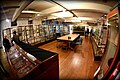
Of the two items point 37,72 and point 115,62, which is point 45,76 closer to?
point 37,72

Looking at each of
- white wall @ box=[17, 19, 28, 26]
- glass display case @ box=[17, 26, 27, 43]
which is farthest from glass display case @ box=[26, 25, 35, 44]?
white wall @ box=[17, 19, 28, 26]

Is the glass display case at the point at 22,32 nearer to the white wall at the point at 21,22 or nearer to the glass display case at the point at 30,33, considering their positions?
the glass display case at the point at 30,33

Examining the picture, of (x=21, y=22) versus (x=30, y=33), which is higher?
(x=21, y=22)

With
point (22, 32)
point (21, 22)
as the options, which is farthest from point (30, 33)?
point (21, 22)

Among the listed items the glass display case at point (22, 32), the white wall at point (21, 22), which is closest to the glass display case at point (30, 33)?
the glass display case at point (22, 32)

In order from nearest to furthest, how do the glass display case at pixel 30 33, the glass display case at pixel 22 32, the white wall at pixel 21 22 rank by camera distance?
the glass display case at pixel 22 32, the glass display case at pixel 30 33, the white wall at pixel 21 22

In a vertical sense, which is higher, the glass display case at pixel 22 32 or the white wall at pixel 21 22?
the white wall at pixel 21 22

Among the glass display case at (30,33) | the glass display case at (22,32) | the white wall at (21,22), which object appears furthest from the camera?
the white wall at (21,22)

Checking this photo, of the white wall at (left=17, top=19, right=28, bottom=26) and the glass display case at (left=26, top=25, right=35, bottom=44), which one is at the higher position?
the white wall at (left=17, top=19, right=28, bottom=26)

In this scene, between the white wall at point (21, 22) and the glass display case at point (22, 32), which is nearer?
the glass display case at point (22, 32)

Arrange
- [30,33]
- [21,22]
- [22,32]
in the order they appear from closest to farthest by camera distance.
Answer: [22,32] < [30,33] < [21,22]

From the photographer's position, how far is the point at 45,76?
2258mm

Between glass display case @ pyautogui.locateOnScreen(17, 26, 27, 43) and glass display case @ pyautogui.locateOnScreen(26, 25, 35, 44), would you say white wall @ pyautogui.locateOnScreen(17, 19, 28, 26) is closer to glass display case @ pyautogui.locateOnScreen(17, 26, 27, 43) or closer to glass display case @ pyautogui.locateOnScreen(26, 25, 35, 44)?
glass display case @ pyautogui.locateOnScreen(26, 25, 35, 44)

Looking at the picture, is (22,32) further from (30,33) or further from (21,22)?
(21,22)
